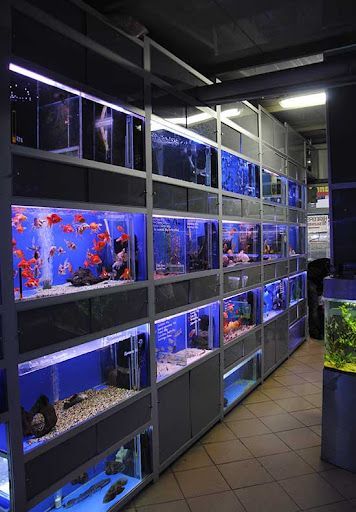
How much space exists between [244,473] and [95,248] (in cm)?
223

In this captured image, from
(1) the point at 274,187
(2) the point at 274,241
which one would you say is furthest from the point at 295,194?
(2) the point at 274,241

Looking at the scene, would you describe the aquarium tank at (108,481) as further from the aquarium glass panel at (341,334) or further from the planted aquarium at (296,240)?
the planted aquarium at (296,240)

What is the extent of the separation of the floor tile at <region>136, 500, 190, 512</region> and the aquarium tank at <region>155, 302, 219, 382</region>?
89 centimetres

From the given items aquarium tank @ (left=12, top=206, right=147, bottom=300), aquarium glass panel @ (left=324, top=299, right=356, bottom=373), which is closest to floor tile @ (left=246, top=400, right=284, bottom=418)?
aquarium glass panel @ (left=324, top=299, right=356, bottom=373)

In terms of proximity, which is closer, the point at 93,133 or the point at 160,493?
the point at 93,133

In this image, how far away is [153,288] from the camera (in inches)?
126

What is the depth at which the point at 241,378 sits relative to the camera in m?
5.08

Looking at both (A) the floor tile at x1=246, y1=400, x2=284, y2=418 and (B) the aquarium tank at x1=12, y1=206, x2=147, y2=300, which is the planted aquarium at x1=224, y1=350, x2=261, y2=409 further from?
(B) the aquarium tank at x1=12, y1=206, x2=147, y2=300

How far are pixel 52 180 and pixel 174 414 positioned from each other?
2.27m

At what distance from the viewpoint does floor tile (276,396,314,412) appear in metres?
4.60

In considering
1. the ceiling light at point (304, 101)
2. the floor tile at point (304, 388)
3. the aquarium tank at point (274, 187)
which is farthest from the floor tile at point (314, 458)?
the ceiling light at point (304, 101)

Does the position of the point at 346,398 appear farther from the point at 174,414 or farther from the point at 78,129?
the point at 78,129

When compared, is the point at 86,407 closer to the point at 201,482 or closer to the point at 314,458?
the point at 201,482

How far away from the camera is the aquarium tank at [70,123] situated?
2.22m
